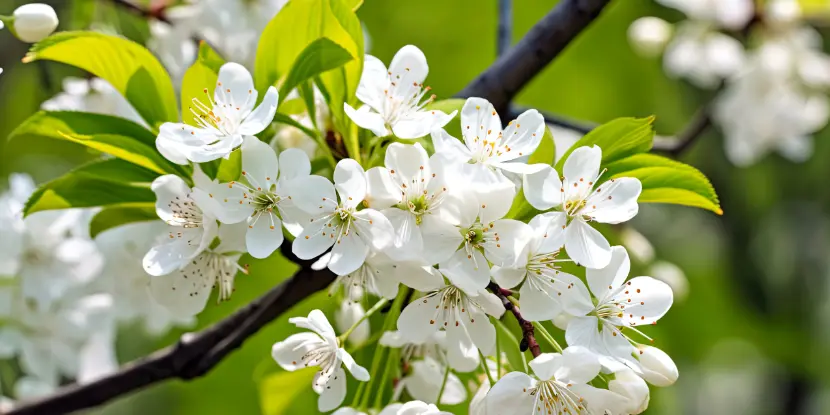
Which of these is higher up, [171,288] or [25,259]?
[171,288]

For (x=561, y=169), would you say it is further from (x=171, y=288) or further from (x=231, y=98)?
(x=171, y=288)

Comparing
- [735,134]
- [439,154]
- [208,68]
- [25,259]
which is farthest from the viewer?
[735,134]

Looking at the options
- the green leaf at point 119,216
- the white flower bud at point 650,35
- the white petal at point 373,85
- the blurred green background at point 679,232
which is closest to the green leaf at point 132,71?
the green leaf at point 119,216

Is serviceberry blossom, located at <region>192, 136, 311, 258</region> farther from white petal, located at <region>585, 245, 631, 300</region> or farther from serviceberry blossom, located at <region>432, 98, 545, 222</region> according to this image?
white petal, located at <region>585, 245, 631, 300</region>

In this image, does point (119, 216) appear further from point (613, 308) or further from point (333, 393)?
point (613, 308)

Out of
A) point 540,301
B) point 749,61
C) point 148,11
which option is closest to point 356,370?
point 540,301

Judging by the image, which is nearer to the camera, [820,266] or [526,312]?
[526,312]

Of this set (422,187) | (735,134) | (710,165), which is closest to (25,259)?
(422,187)

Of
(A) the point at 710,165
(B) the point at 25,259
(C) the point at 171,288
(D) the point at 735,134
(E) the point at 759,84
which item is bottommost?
(A) the point at 710,165
